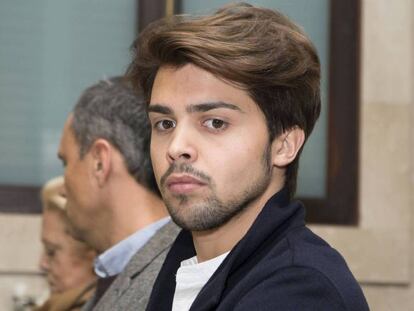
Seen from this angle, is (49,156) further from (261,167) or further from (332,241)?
(261,167)

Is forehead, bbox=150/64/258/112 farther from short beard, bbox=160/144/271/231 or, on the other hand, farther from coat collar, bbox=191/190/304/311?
coat collar, bbox=191/190/304/311

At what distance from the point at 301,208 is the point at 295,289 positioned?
36 centimetres

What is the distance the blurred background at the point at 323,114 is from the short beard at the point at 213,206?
12.8ft

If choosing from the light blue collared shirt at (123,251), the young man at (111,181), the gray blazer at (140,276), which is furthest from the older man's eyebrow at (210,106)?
the light blue collared shirt at (123,251)

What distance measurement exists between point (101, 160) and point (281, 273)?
1788 millimetres

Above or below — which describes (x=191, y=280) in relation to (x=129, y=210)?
above

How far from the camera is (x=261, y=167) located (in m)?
3.24

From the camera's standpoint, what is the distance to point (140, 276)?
4184 millimetres

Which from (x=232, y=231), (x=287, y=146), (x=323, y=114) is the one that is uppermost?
(x=287, y=146)

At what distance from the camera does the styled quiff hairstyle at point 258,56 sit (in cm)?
323

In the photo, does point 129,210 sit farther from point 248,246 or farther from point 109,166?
point 248,246

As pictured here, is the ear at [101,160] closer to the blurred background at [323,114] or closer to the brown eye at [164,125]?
the brown eye at [164,125]

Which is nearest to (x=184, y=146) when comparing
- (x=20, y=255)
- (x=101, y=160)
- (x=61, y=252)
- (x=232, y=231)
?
(x=232, y=231)

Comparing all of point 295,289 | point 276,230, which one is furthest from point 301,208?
point 295,289
